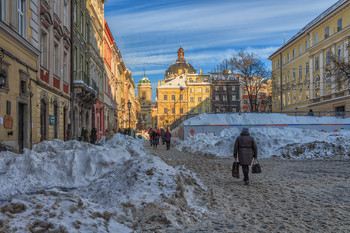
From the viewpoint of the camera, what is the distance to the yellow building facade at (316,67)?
42.1m

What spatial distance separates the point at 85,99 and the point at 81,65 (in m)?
2.40

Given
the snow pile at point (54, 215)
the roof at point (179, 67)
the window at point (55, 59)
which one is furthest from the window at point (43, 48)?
the roof at point (179, 67)

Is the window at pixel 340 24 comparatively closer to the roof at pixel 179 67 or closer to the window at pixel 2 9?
the window at pixel 2 9

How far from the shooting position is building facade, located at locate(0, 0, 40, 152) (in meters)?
12.6

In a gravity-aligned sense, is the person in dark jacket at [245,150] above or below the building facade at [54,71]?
below

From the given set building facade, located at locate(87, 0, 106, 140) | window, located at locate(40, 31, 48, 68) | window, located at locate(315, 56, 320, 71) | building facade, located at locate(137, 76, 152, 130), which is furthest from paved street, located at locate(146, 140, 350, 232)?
building facade, located at locate(137, 76, 152, 130)

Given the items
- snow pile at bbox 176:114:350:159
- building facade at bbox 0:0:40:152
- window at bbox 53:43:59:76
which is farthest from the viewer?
window at bbox 53:43:59:76

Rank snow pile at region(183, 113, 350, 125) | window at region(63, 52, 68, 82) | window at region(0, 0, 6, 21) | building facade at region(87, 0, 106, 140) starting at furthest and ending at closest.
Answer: building facade at region(87, 0, 106, 140) → snow pile at region(183, 113, 350, 125) → window at region(63, 52, 68, 82) → window at region(0, 0, 6, 21)

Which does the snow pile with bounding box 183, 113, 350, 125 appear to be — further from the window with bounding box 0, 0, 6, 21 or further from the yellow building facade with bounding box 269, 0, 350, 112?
the window with bounding box 0, 0, 6, 21

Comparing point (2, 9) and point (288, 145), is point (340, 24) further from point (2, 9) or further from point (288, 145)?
point (2, 9)

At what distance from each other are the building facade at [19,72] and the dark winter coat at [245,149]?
7398 mm

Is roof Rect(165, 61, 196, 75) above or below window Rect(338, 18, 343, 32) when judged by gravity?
above

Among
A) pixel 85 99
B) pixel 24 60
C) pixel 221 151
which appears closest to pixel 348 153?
pixel 221 151

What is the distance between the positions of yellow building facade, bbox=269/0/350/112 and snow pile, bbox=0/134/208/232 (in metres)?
29.5
